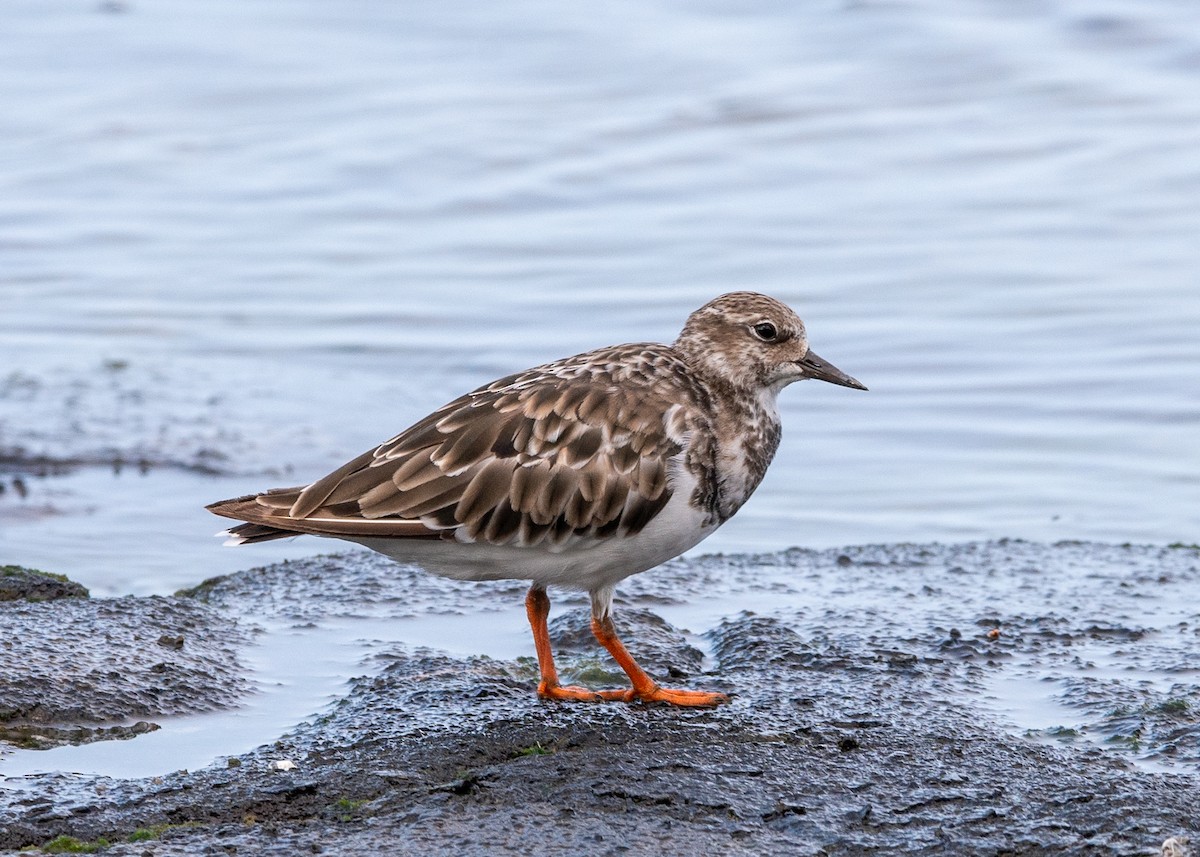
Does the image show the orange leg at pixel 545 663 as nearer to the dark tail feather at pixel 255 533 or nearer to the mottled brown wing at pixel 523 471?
the mottled brown wing at pixel 523 471

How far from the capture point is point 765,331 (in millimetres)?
5355

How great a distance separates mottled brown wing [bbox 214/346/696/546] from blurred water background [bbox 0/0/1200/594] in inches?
104

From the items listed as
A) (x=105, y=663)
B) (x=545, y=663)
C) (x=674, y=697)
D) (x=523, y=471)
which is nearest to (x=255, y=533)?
(x=105, y=663)

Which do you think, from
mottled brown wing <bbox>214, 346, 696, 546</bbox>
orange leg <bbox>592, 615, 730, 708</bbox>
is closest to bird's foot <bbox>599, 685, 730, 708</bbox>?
orange leg <bbox>592, 615, 730, 708</bbox>

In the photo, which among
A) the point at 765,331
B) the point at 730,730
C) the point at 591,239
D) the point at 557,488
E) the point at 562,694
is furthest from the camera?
the point at 591,239

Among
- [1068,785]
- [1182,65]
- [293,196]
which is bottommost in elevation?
[1068,785]

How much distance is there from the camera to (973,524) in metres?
8.11

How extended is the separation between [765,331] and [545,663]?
A: 1.31 meters

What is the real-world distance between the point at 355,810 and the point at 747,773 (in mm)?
1053

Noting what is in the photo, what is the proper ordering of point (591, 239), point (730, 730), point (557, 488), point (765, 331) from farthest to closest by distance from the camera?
point (591, 239), point (765, 331), point (557, 488), point (730, 730)

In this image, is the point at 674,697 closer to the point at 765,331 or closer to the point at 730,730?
the point at 730,730

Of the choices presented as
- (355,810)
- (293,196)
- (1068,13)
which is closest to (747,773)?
(355,810)

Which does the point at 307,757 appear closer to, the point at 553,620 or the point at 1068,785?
the point at 553,620

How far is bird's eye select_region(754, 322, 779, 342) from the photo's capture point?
5344 millimetres
